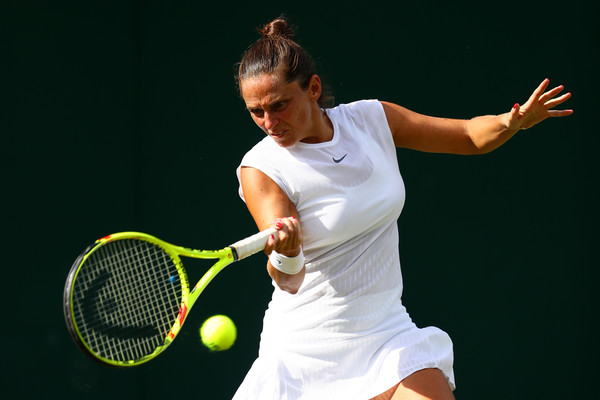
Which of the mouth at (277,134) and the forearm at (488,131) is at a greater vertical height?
the mouth at (277,134)

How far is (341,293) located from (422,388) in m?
0.37

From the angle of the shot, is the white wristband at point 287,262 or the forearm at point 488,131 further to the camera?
the forearm at point 488,131

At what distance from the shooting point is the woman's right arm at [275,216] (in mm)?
2355

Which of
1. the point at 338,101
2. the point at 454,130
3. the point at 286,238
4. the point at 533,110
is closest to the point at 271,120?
the point at 286,238

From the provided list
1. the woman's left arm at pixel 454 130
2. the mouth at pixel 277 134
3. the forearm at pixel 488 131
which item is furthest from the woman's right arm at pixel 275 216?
the forearm at pixel 488 131

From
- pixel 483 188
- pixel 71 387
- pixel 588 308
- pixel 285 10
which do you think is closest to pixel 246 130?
pixel 285 10

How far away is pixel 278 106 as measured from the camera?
256cm

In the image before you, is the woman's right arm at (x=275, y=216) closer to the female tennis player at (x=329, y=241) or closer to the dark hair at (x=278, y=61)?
the female tennis player at (x=329, y=241)

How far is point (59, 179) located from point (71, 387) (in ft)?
3.16

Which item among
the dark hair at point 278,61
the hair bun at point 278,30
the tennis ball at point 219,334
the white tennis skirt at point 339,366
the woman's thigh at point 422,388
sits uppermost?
the hair bun at point 278,30

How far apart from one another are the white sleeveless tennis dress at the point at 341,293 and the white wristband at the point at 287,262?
198 mm

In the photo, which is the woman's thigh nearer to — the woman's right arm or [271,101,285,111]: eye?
the woman's right arm

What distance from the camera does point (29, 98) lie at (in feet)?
13.1

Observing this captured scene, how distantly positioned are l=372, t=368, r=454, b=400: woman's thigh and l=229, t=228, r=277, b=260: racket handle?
658 mm
